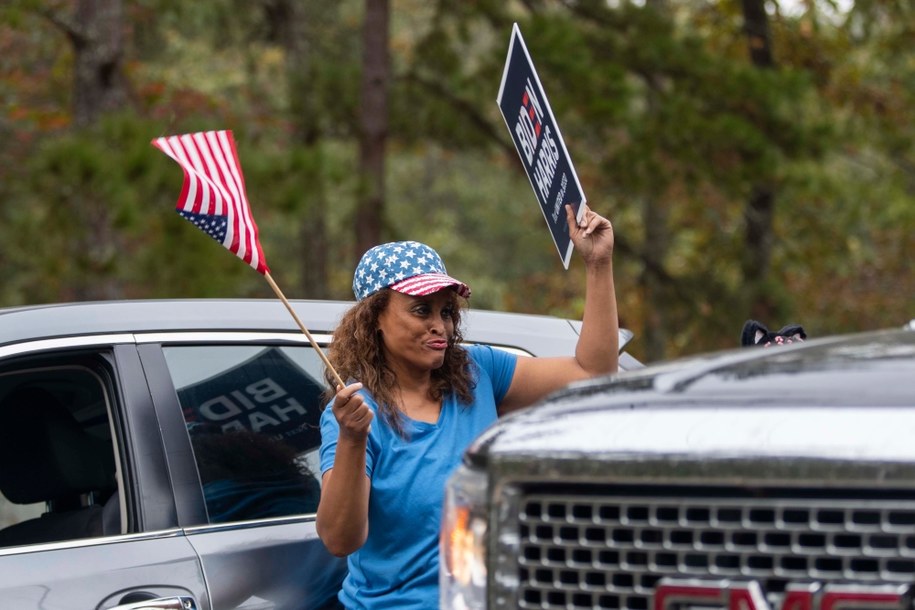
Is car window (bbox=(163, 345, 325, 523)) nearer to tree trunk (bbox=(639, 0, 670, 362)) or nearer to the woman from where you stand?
the woman

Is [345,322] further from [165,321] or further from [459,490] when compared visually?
[459,490]

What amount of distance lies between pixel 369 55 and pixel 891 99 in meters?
7.89

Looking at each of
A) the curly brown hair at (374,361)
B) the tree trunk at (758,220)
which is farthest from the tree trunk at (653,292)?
the curly brown hair at (374,361)

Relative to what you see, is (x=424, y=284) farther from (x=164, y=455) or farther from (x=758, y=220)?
(x=758, y=220)

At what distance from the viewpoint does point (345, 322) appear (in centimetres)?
366

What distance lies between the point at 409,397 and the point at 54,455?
3.65ft

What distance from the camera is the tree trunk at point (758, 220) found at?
653 inches

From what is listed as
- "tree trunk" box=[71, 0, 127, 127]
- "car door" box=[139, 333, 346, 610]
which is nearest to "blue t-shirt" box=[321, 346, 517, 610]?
"car door" box=[139, 333, 346, 610]

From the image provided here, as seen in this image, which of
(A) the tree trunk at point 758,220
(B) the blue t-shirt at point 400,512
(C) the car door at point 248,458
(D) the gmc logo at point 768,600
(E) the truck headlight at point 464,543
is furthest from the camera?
(A) the tree trunk at point 758,220

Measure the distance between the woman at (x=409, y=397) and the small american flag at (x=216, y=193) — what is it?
0.29 m

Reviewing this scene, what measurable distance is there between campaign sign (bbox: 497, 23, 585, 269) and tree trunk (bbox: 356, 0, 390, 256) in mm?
10229

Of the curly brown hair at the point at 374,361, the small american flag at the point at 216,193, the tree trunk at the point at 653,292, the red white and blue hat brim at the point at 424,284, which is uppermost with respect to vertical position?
the small american flag at the point at 216,193

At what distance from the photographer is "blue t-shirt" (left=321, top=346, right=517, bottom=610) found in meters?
3.30

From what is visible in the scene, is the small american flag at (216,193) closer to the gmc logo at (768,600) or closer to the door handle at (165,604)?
the door handle at (165,604)
